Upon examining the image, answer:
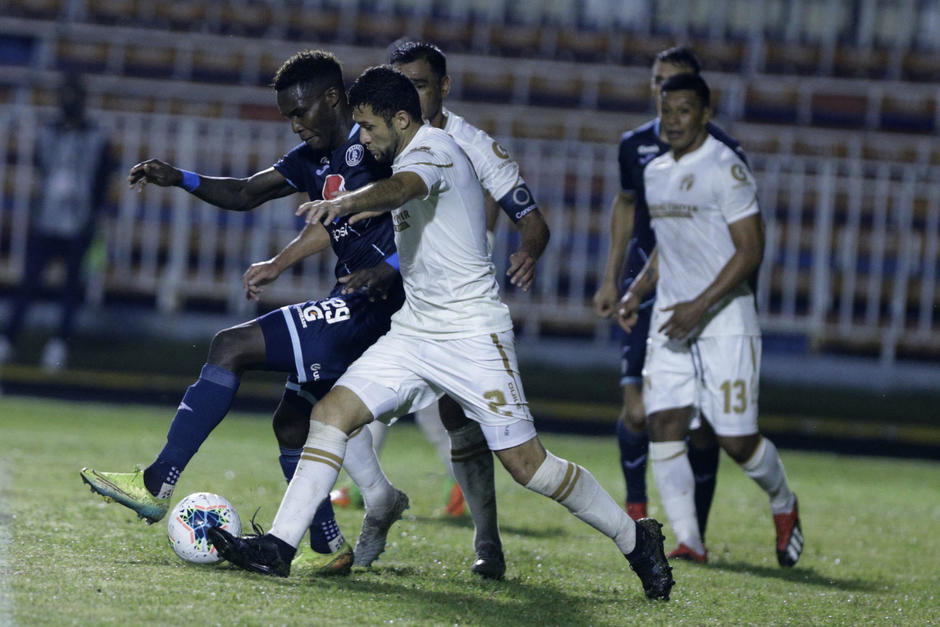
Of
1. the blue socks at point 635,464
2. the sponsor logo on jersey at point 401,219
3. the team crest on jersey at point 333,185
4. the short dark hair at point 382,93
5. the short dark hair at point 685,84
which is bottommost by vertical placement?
the blue socks at point 635,464

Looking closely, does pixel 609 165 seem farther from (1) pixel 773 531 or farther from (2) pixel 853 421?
A: (1) pixel 773 531

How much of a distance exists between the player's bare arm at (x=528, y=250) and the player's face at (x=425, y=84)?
0.72 m

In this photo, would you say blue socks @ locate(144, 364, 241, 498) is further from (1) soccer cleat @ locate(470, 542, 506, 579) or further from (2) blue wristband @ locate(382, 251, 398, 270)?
(1) soccer cleat @ locate(470, 542, 506, 579)

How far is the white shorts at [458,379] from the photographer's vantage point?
475 centimetres

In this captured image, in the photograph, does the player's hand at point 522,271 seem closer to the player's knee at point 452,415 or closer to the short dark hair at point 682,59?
the player's knee at point 452,415

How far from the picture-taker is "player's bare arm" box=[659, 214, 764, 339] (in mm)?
5816

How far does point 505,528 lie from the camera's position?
6.71m

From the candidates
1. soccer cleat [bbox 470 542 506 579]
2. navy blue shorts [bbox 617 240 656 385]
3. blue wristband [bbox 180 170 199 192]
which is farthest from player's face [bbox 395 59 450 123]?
soccer cleat [bbox 470 542 506 579]

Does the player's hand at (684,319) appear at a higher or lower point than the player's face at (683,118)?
lower

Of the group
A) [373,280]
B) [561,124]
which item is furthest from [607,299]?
[561,124]

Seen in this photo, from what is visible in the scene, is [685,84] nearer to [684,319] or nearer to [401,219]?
[684,319]

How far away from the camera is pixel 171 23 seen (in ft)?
55.9

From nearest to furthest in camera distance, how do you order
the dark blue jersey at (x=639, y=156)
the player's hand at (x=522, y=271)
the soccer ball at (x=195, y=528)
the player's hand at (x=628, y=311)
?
the soccer ball at (x=195, y=528)
the player's hand at (x=522, y=271)
the player's hand at (x=628, y=311)
the dark blue jersey at (x=639, y=156)

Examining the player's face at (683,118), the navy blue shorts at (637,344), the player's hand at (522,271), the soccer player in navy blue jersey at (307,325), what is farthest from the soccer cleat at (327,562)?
the player's face at (683,118)
